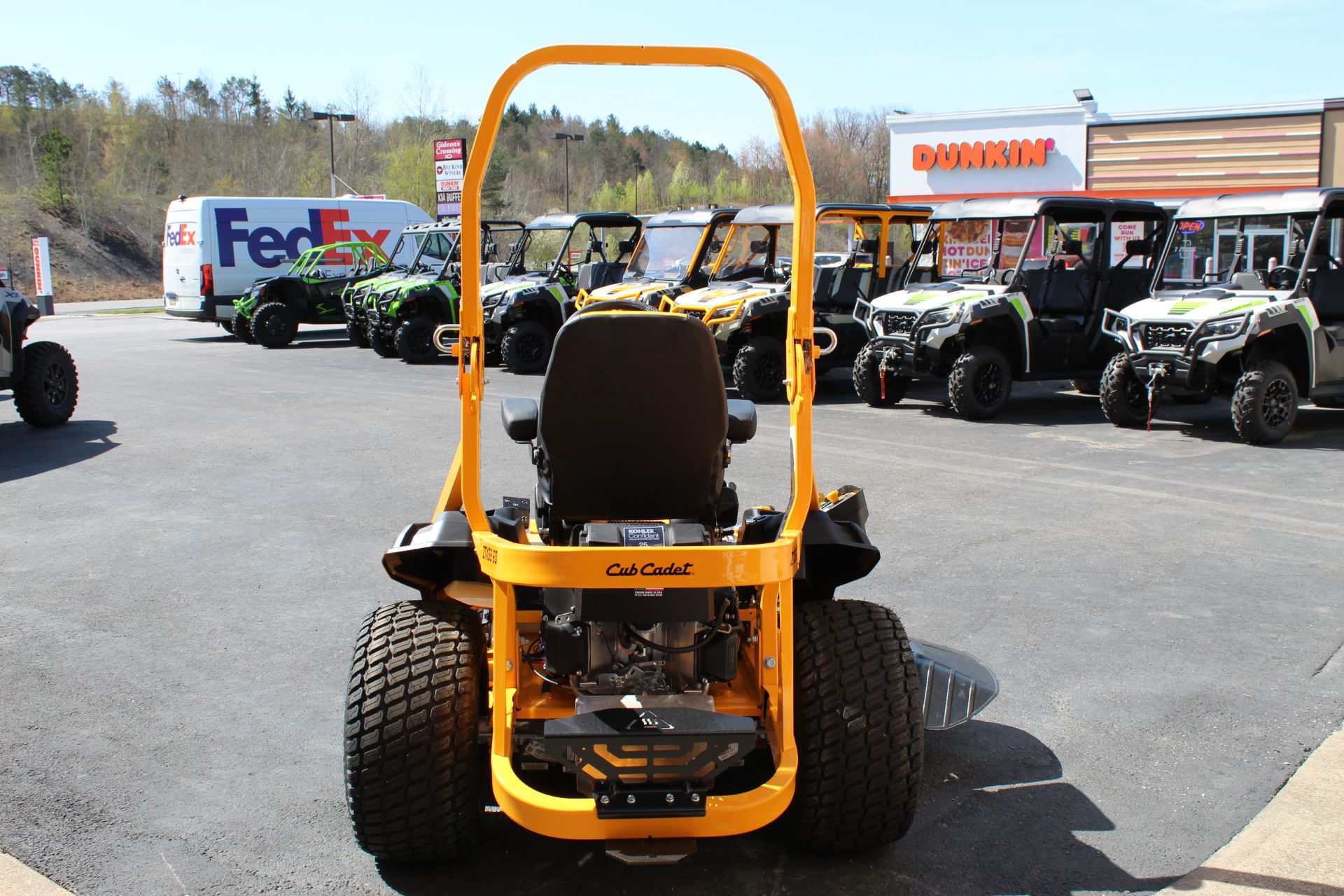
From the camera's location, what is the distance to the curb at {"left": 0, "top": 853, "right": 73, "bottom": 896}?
Answer: 303 centimetres

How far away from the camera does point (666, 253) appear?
15.2m

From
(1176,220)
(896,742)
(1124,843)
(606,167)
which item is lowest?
(1124,843)

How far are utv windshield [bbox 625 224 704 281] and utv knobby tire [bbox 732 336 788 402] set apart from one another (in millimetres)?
2181

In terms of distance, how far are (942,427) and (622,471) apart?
27.5ft

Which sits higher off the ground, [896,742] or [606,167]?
[606,167]

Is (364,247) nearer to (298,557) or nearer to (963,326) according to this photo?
(963,326)

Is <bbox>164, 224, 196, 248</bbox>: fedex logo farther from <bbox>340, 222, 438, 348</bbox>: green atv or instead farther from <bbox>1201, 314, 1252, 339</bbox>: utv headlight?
<bbox>1201, 314, 1252, 339</bbox>: utv headlight

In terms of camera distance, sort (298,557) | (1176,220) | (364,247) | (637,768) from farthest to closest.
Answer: (364,247) → (1176,220) → (298,557) → (637,768)

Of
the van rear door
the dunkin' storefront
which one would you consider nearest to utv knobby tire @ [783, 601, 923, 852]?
the van rear door

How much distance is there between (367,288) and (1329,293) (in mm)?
12909

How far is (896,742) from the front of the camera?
3.04 metres

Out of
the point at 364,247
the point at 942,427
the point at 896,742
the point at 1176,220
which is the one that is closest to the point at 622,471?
the point at 896,742

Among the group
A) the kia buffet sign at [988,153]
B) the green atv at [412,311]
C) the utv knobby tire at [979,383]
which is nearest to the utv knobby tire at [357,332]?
the green atv at [412,311]

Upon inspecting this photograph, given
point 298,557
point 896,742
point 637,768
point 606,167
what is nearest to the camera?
point 637,768
